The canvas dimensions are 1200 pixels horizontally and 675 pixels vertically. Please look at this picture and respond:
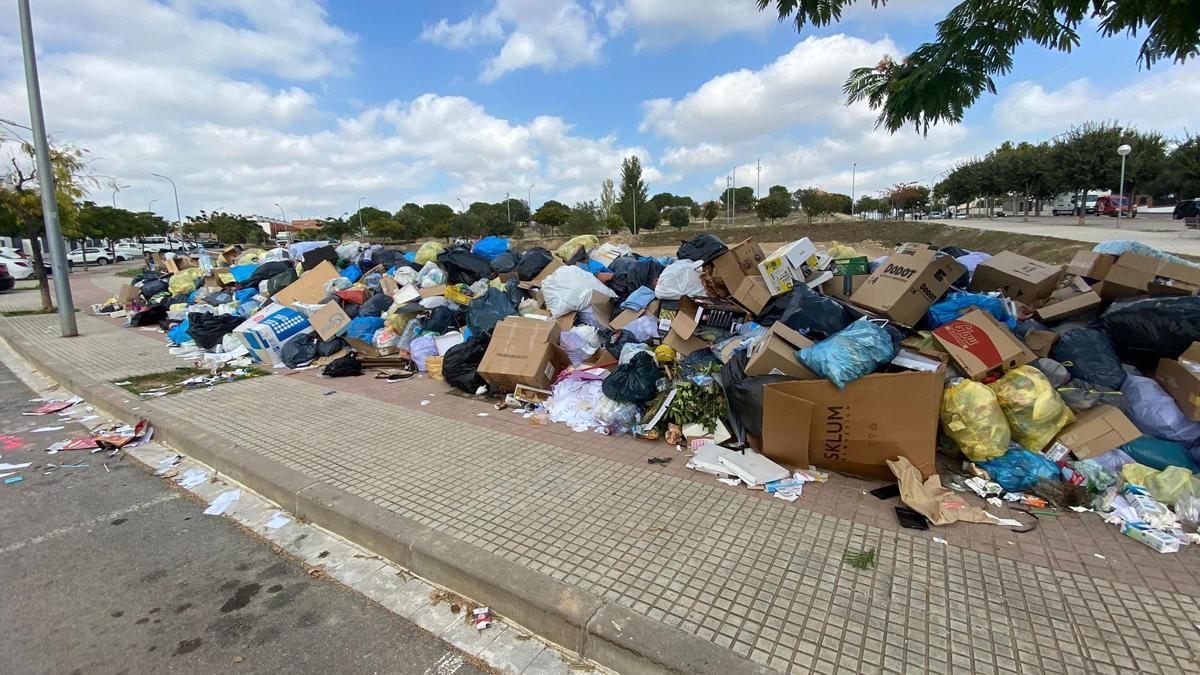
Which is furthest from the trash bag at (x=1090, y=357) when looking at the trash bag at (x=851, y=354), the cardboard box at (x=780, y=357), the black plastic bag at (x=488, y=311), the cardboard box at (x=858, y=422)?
the black plastic bag at (x=488, y=311)

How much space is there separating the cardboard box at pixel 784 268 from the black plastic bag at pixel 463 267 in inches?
173

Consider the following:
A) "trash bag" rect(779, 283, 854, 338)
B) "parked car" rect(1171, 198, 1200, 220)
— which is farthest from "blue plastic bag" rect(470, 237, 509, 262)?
"parked car" rect(1171, 198, 1200, 220)

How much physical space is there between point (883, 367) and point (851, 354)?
0.30 metres

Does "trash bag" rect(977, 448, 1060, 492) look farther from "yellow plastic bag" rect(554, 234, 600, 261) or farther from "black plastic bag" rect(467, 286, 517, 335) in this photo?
"yellow plastic bag" rect(554, 234, 600, 261)

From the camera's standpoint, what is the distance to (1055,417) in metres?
3.49

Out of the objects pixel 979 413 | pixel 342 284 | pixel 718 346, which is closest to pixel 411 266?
pixel 342 284

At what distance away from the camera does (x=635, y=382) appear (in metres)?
4.58

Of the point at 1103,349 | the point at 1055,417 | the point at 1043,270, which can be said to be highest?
the point at 1043,270

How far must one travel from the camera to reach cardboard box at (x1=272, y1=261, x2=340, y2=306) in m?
8.65

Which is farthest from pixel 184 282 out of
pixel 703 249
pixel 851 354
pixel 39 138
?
pixel 851 354

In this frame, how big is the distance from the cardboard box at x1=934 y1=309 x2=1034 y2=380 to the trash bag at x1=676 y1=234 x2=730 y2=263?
88.1 inches

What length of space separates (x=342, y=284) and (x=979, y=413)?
8446 mm

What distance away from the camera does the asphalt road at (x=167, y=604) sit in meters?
2.25

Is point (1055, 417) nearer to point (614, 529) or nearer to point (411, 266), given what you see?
point (614, 529)
